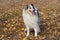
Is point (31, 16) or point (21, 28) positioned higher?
point (31, 16)

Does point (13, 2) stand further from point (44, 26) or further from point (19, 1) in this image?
point (44, 26)

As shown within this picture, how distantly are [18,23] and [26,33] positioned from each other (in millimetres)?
1147

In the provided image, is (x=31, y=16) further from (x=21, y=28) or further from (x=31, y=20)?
(x=21, y=28)

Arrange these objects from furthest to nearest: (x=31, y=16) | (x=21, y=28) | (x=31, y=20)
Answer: (x=21, y=28) → (x=31, y=20) → (x=31, y=16)

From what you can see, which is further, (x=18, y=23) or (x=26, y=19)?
(x=18, y=23)

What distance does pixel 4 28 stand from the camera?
684 cm

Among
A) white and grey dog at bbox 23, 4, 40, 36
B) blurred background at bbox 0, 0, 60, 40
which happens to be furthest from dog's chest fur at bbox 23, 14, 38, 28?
blurred background at bbox 0, 0, 60, 40

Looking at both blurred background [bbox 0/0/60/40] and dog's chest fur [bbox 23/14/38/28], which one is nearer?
dog's chest fur [bbox 23/14/38/28]

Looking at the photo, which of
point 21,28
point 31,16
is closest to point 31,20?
point 31,16

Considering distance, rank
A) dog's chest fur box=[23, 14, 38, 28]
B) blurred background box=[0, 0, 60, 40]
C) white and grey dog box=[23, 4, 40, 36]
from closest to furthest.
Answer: white and grey dog box=[23, 4, 40, 36]
dog's chest fur box=[23, 14, 38, 28]
blurred background box=[0, 0, 60, 40]

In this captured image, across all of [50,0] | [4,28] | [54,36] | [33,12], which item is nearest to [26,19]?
[33,12]

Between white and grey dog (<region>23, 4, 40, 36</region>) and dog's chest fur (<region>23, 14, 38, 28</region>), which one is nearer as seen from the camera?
white and grey dog (<region>23, 4, 40, 36</region>)

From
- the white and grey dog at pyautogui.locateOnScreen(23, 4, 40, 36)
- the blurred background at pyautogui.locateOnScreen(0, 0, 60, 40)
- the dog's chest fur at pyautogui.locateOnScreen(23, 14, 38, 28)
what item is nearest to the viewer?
the white and grey dog at pyautogui.locateOnScreen(23, 4, 40, 36)

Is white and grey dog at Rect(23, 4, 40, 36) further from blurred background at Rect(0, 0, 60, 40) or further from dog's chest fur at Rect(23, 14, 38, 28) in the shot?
blurred background at Rect(0, 0, 60, 40)
